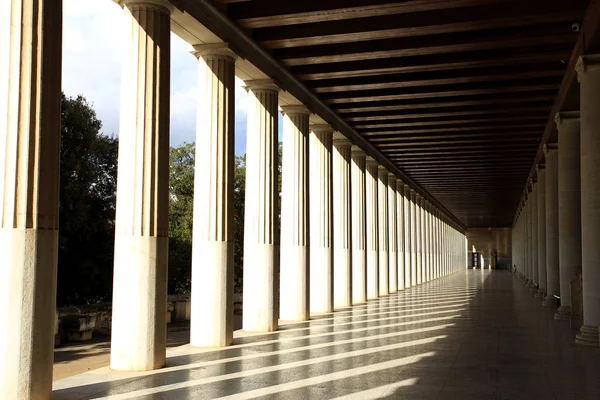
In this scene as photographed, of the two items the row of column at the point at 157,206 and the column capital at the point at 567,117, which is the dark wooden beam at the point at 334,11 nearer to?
the row of column at the point at 157,206

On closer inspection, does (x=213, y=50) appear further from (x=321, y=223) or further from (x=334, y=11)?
(x=321, y=223)

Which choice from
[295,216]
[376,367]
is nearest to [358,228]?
[295,216]

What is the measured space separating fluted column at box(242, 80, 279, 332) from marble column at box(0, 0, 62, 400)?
1021 cm

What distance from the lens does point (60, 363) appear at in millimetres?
17562

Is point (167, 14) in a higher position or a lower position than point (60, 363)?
higher

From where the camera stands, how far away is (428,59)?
20.3m

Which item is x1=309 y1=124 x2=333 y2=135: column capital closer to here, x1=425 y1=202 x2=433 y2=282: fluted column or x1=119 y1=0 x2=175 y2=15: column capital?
x1=119 y1=0 x2=175 y2=15: column capital

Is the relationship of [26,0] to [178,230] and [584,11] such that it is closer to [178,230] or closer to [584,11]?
[584,11]

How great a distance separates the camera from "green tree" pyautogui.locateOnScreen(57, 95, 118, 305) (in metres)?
29.5

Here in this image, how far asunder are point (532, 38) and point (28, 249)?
14417 millimetres

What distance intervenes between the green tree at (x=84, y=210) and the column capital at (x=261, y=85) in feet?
42.1

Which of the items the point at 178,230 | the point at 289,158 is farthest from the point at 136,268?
the point at 178,230

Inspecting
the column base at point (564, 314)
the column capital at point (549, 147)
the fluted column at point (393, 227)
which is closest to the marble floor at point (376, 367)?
the column base at point (564, 314)

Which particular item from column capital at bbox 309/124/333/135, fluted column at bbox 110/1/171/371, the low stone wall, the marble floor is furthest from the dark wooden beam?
the low stone wall
